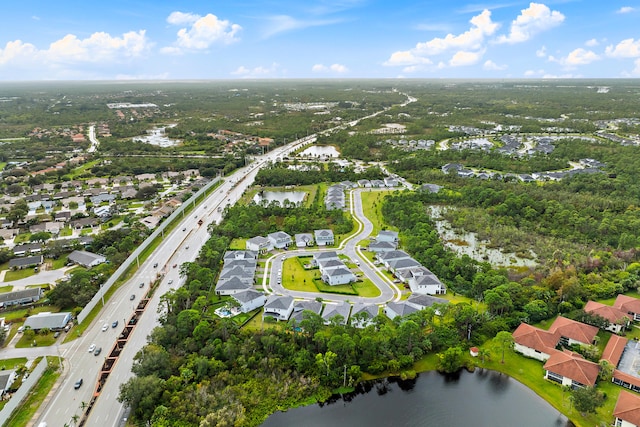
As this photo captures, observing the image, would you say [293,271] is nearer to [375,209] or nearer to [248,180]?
[375,209]

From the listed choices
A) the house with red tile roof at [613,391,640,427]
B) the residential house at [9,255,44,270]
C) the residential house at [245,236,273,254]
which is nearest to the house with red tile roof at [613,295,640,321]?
the house with red tile roof at [613,391,640,427]

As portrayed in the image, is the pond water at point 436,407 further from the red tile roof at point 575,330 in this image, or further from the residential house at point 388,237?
the residential house at point 388,237

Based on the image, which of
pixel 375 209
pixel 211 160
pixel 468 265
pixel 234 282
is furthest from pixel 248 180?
pixel 468 265

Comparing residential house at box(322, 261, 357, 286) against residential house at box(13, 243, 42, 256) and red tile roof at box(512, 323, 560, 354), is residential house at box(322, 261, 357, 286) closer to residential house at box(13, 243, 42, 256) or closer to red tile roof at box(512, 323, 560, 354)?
red tile roof at box(512, 323, 560, 354)

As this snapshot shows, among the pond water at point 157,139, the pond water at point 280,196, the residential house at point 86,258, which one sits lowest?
the residential house at point 86,258

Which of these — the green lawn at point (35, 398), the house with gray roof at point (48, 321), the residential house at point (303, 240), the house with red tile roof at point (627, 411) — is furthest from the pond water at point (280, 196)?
the house with red tile roof at point (627, 411)
